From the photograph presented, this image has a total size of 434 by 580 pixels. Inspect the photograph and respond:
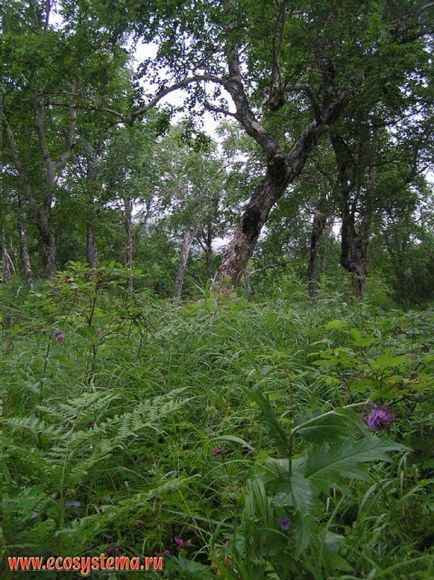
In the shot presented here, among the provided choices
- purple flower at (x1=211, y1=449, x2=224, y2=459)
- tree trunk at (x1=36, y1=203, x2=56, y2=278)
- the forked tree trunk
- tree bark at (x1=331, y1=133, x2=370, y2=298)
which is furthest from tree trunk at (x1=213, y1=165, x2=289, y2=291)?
the forked tree trunk

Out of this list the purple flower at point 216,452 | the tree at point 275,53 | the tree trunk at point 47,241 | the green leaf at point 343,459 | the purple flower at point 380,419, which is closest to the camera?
the green leaf at point 343,459

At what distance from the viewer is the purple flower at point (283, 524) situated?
123 cm

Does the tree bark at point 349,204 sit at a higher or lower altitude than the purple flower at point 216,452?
higher

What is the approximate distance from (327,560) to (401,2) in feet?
31.7

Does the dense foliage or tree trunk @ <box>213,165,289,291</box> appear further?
tree trunk @ <box>213,165,289,291</box>

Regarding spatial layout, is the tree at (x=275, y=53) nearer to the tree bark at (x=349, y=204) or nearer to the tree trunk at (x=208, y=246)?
the tree bark at (x=349, y=204)

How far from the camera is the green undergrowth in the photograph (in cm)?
125

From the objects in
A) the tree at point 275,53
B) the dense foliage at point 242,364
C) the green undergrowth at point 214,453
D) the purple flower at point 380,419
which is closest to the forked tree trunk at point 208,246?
the dense foliage at point 242,364

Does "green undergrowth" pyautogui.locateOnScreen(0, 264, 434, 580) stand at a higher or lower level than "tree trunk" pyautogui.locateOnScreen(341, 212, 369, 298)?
lower

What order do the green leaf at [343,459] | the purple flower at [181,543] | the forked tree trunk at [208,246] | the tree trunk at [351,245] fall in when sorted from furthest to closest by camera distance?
the forked tree trunk at [208,246]
the tree trunk at [351,245]
the purple flower at [181,543]
the green leaf at [343,459]

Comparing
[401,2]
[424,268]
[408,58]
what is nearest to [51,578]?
[408,58]

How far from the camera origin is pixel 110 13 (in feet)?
23.0

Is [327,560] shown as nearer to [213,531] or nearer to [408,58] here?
[213,531]

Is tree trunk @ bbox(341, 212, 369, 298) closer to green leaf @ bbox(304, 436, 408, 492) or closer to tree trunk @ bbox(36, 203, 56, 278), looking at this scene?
tree trunk @ bbox(36, 203, 56, 278)
